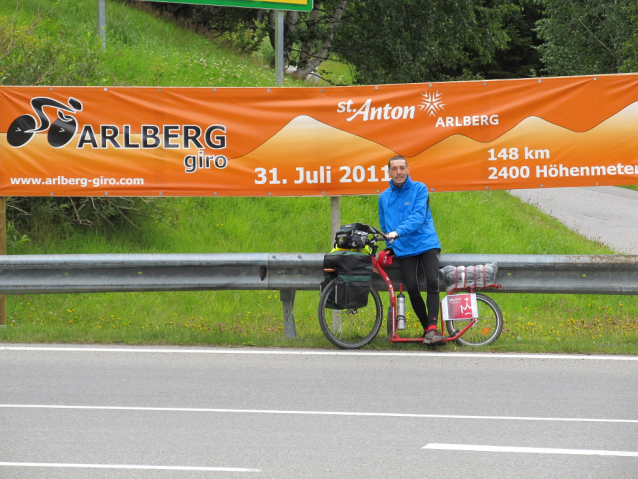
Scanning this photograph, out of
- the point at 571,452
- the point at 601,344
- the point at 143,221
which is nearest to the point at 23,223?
the point at 143,221

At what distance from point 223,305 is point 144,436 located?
4957mm

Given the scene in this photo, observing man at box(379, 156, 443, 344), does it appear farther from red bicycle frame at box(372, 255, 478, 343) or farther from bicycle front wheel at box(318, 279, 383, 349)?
bicycle front wheel at box(318, 279, 383, 349)

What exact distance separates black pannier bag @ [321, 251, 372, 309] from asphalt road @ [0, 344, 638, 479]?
50 cm

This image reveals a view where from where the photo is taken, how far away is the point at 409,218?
798 centimetres

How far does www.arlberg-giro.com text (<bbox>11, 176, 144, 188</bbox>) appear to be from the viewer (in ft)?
31.2

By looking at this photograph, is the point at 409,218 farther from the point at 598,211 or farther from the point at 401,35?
the point at 401,35

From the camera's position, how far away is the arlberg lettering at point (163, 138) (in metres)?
9.49

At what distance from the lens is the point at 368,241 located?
810cm

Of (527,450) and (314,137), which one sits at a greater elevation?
(314,137)

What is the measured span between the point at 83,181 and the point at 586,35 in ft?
105

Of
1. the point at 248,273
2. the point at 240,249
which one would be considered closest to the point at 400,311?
the point at 248,273

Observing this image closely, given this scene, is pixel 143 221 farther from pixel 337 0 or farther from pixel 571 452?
pixel 337 0

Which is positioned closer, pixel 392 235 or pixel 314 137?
pixel 392 235

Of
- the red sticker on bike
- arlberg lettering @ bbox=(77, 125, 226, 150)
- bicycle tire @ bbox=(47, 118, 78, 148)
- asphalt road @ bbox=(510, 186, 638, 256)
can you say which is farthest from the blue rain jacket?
asphalt road @ bbox=(510, 186, 638, 256)
